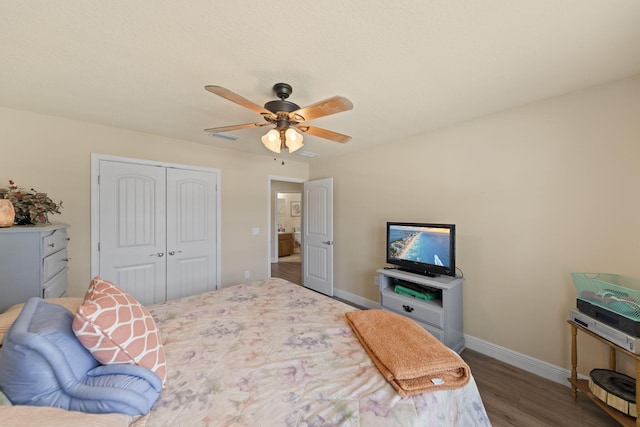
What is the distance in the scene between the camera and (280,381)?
109 cm

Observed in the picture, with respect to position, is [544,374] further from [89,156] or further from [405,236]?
[89,156]

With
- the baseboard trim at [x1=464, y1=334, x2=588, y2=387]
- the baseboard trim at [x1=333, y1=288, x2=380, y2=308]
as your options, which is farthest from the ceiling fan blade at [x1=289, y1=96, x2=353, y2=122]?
the baseboard trim at [x1=333, y1=288, x2=380, y2=308]

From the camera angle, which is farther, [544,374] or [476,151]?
[476,151]

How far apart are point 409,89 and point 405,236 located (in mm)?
1594

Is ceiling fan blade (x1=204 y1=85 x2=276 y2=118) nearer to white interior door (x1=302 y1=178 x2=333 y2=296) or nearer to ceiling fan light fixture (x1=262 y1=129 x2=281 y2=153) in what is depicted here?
ceiling fan light fixture (x1=262 y1=129 x2=281 y2=153)

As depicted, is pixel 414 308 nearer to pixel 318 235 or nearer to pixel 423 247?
pixel 423 247

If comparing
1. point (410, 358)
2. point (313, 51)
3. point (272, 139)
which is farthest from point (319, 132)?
point (410, 358)

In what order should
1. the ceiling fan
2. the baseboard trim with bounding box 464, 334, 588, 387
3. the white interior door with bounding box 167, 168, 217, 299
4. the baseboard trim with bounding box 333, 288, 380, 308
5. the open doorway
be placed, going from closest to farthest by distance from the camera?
the ceiling fan
the baseboard trim with bounding box 464, 334, 588, 387
the white interior door with bounding box 167, 168, 217, 299
the baseboard trim with bounding box 333, 288, 380, 308
the open doorway

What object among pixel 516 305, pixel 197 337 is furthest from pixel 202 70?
pixel 516 305

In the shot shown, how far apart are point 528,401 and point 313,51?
2.95m

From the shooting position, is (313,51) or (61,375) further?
(313,51)

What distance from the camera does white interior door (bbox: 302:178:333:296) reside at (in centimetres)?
395

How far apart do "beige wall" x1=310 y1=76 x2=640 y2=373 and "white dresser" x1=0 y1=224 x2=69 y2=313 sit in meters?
3.49

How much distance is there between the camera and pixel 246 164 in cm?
382
